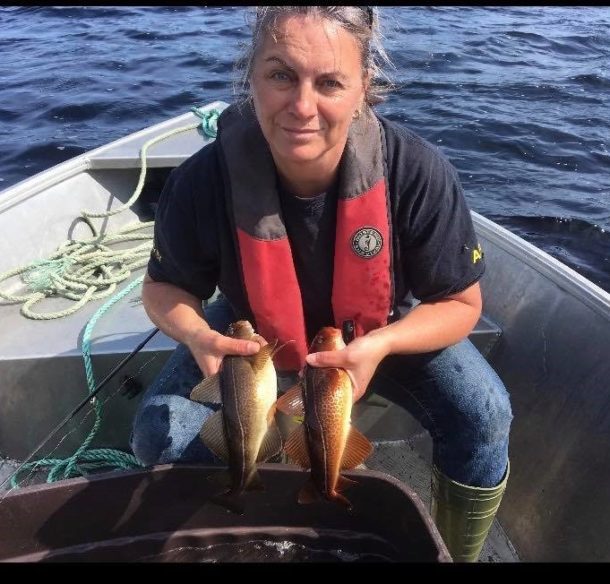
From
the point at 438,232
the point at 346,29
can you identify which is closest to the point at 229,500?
the point at 438,232

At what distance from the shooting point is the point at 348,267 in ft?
8.46

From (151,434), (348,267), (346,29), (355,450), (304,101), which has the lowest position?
(151,434)

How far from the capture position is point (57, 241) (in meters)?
4.51

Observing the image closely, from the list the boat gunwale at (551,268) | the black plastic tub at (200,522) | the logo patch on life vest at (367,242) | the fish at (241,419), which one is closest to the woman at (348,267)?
the logo patch on life vest at (367,242)

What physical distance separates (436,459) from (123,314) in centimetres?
203

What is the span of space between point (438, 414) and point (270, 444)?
0.76 m

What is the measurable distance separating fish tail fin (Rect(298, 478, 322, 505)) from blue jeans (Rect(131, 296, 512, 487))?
505mm

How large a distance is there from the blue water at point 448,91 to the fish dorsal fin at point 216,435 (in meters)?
3.36

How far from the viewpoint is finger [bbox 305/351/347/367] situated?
217cm

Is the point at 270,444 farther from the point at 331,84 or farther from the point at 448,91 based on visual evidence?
the point at 448,91

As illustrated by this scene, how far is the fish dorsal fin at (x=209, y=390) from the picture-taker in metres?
2.28

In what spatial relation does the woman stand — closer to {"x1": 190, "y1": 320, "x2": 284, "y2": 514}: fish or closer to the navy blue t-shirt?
the navy blue t-shirt

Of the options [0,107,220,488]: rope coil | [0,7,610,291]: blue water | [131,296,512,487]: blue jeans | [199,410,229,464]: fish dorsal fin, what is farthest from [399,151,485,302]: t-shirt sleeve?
[0,7,610,291]: blue water
